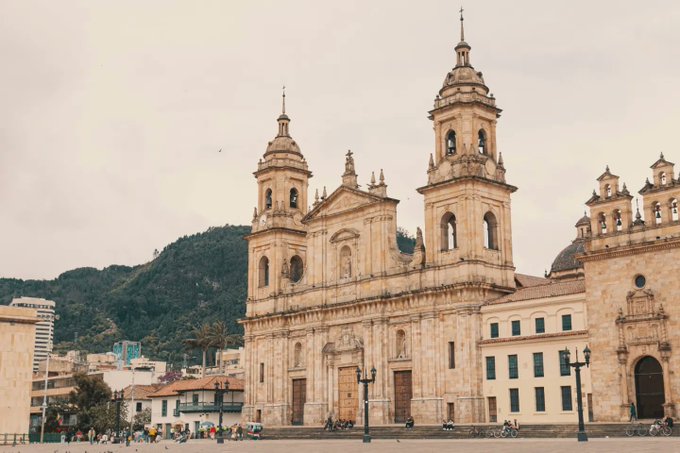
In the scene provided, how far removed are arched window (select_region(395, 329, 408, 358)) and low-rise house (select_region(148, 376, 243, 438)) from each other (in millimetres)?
20755

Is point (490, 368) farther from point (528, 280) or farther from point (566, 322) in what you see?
point (528, 280)

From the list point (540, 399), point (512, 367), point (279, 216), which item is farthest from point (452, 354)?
point (279, 216)

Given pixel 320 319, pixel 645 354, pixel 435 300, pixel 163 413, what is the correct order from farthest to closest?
pixel 163 413 < pixel 320 319 < pixel 435 300 < pixel 645 354

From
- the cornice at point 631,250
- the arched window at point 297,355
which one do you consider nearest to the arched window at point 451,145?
the cornice at point 631,250

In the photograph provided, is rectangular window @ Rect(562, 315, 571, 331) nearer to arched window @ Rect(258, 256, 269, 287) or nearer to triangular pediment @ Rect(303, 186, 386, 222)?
triangular pediment @ Rect(303, 186, 386, 222)

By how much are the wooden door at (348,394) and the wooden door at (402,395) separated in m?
3.58

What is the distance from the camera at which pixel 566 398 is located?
54844 mm

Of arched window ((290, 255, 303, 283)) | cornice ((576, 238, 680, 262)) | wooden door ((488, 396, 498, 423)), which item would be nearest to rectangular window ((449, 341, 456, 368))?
wooden door ((488, 396, 498, 423))

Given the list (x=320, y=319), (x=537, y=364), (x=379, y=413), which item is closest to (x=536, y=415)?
(x=537, y=364)

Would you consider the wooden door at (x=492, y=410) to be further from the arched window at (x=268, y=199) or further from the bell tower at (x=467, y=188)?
the arched window at (x=268, y=199)

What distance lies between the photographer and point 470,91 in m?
65.2

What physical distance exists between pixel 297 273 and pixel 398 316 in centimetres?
1667

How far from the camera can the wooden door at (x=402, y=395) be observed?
63688 millimetres

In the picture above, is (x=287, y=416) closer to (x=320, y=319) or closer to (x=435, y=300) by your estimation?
(x=320, y=319)
